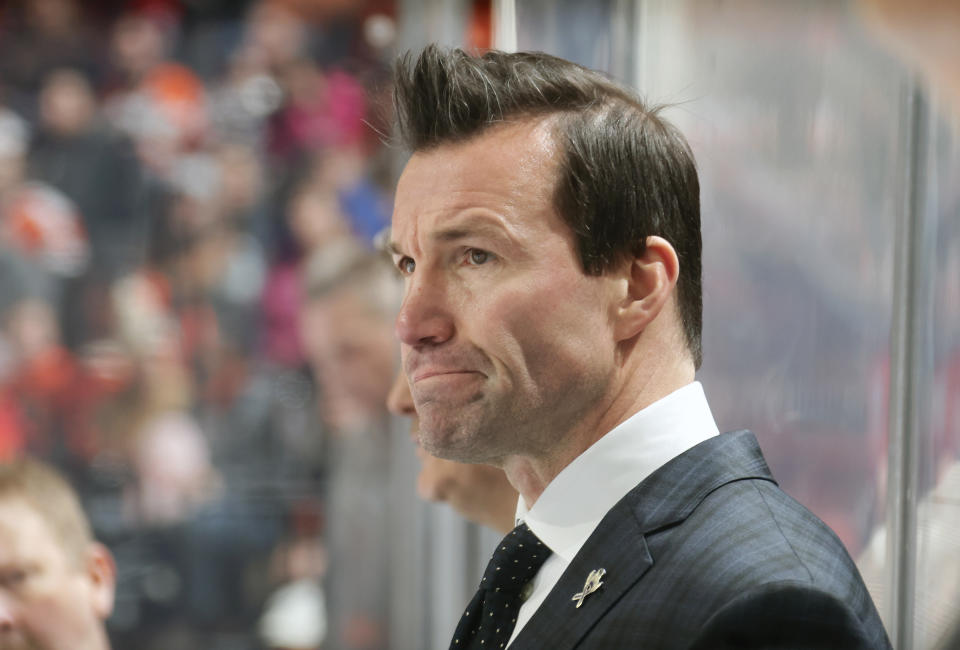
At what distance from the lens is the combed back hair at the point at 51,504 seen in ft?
6.66

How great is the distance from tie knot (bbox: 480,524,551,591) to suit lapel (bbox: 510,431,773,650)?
3.4 inches

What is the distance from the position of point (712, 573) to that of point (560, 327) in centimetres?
26

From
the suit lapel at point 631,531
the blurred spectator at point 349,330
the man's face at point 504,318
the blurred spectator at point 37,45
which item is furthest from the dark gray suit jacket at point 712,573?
the blurred spectator at point 37,45

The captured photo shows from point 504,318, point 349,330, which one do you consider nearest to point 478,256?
point 504,318

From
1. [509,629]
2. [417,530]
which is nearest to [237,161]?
[417,530]

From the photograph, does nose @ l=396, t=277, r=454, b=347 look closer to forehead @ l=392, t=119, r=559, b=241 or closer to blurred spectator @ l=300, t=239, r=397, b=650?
forehead @ l=392, t=119, r=559, b=241

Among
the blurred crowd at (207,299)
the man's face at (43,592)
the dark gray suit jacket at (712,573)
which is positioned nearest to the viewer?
the dark gray suit jacket at (712,573)

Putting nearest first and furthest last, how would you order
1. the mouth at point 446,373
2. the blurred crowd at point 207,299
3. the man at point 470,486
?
the mouth at point 446,373
the man at point 470,486
the blurred crowd at point 207,299

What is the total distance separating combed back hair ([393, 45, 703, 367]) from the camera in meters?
1.04

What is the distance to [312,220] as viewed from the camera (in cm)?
341

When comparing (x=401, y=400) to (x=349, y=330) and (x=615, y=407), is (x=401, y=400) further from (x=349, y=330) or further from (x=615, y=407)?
(x=349, y=330)

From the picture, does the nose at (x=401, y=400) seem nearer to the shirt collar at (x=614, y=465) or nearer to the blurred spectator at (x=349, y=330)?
the shirt collar at (x=614, y=465)

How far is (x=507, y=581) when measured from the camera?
A: 1.07 meters

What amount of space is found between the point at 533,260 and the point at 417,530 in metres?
2.53
